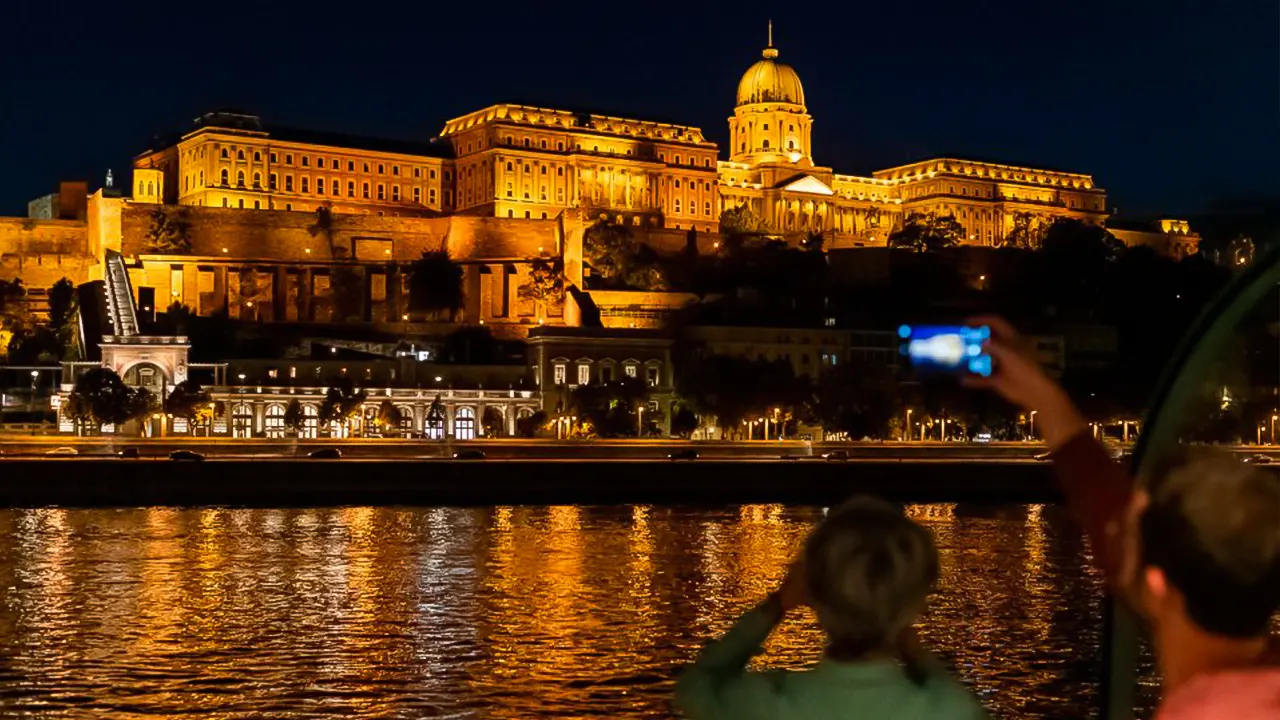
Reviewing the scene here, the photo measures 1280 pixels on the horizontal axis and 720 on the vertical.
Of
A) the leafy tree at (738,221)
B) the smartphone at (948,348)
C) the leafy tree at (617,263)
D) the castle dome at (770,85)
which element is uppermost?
the castle dome at (770,85)

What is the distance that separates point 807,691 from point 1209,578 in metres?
0.74

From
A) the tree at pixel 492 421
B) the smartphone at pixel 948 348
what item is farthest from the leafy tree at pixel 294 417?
the smartphone at pixel 948 348

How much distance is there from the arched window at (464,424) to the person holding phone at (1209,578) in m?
65.3

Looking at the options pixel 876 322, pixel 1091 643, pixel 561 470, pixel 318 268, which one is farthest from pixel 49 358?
pixel 1091 643

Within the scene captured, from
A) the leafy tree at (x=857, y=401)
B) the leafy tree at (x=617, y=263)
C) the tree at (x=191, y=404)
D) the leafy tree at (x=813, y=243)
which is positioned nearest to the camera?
the tree at (x=191, y=404)

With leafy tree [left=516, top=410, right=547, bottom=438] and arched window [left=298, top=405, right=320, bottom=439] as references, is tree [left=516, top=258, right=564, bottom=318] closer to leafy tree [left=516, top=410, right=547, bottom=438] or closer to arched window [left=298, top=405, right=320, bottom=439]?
leafy tree [left=516, top=410, right=547, bottom=438]

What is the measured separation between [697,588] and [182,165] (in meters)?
85.0

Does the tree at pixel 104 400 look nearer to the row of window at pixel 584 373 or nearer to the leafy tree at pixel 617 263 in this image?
the row of window at pixel 584 373

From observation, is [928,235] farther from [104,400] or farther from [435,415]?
[104,400]

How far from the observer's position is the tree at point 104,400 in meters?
60.8

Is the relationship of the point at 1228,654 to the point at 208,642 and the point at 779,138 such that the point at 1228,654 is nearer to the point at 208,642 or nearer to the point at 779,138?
the point at 208,642

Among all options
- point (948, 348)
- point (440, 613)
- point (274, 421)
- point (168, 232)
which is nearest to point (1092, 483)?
point (948, 348)

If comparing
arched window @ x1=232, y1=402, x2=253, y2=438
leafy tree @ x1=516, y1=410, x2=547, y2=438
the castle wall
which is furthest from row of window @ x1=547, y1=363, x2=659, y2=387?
the castle wall

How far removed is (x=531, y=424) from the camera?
214ft
